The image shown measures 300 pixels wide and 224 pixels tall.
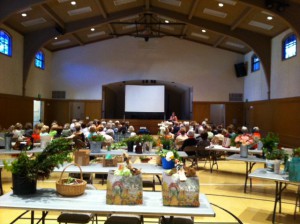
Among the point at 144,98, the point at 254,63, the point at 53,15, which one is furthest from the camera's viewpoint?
the point at 144,98

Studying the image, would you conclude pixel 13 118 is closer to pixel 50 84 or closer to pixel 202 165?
pixel 50 84

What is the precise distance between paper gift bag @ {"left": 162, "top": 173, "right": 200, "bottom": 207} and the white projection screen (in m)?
19.5

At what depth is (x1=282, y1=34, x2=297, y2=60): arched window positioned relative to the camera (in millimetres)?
13617

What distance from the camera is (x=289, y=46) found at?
14.3 m

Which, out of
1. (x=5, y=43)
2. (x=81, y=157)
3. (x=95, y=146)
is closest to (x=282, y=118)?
(x=95, y=146)

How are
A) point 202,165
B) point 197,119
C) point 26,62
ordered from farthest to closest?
point 197,119
point 26,62
point 202,165

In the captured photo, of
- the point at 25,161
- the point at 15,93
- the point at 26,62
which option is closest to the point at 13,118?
the point at 15,93

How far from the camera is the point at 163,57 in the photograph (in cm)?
2164

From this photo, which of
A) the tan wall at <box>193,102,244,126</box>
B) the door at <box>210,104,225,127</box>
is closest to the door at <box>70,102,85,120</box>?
the tan wall at <box>193,102,244,126</box>

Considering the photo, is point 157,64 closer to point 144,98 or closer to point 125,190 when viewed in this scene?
point 144,98

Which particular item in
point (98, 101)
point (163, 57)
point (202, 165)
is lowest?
point (202, 165)

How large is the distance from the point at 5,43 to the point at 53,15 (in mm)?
2756

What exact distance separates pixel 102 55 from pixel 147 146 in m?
16.1

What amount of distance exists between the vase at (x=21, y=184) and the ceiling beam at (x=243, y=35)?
14.4 meters
